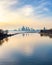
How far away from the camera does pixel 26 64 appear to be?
13.5 m

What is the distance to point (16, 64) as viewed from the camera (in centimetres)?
1345

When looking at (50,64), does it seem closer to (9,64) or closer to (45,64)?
(45,64)

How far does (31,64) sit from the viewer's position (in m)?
13.4

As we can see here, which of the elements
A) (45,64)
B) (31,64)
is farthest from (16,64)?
(45,64)

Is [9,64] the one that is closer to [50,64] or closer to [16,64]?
[16,64]

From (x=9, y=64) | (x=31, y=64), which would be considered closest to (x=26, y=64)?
(x=31, y=64)

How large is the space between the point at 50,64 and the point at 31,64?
1.74 meters

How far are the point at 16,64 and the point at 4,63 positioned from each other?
3.89 feet

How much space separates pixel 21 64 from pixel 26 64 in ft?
1.59

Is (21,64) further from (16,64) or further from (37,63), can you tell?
(37,63)

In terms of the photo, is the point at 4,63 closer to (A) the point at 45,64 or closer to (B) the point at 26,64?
(B) the point at 26,64

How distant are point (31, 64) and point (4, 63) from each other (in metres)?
2.56

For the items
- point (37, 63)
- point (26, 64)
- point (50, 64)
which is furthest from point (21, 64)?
point (50, 64)

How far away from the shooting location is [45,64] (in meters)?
13.4
